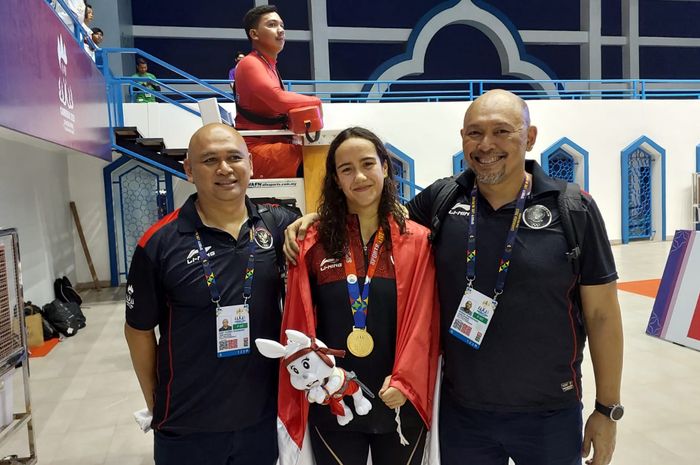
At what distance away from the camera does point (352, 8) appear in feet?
49.9

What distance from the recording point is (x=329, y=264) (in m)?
1.68

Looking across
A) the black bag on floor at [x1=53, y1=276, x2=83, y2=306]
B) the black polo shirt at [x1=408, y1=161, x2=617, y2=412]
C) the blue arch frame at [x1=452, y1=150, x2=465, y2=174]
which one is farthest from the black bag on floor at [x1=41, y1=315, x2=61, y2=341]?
the blue arch frame at [x1=452, y1=150, x2=465, y2=174]

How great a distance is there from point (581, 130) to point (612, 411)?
36.4 ft

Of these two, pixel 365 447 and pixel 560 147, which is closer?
pixel 365 447

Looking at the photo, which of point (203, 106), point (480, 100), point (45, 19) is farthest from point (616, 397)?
point (45, 19)

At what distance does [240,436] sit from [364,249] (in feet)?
2.62

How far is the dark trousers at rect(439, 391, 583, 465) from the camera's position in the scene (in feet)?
5.18

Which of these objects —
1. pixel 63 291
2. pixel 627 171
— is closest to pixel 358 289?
pixel 63 291

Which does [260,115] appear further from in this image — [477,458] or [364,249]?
[477,458]

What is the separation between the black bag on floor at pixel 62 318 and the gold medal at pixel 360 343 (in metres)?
5.76

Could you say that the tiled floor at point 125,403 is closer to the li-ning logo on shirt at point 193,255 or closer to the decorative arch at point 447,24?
the li-ning logo on shirt at point 193,255

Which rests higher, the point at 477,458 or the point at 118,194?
the point at 118,194

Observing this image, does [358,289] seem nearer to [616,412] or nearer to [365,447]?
[365,447]

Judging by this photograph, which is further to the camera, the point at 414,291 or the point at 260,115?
the point at 260,115
